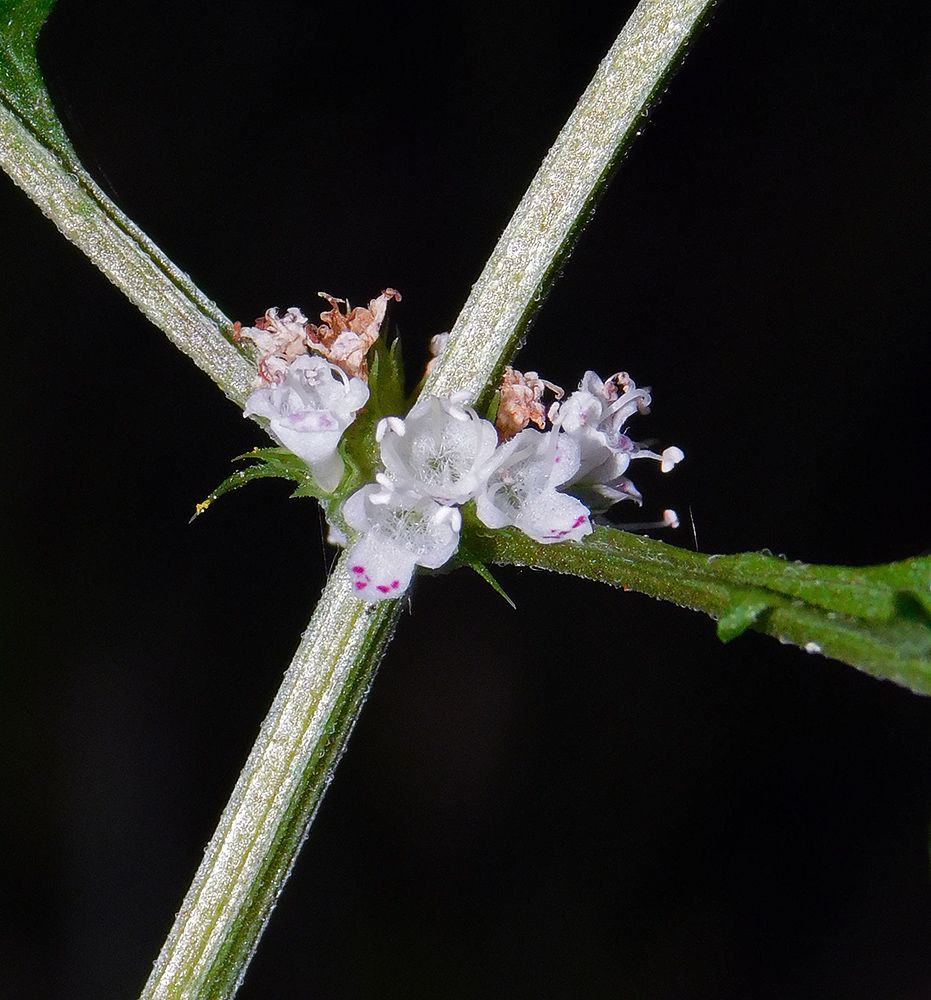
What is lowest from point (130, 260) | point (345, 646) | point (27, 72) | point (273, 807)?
point (273, 807)

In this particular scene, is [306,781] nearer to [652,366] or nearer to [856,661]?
[856,661]

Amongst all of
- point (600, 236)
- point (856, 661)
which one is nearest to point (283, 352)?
point (856, 661)

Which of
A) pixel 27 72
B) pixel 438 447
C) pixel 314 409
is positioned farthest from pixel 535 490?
pixel 27 72

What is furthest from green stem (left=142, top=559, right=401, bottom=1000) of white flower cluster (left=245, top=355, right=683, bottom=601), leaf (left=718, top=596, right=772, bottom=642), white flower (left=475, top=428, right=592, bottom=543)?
leaf (left=718, top=596, right=772, bottom=642)

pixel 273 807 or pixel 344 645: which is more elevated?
pixel 344 645

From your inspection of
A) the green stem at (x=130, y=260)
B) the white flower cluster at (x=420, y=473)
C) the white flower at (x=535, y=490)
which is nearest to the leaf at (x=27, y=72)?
the green stem at (x=130, y=260)

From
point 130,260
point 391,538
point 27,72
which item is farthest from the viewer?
point 27,72

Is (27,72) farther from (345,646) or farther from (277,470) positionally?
(345,646)
